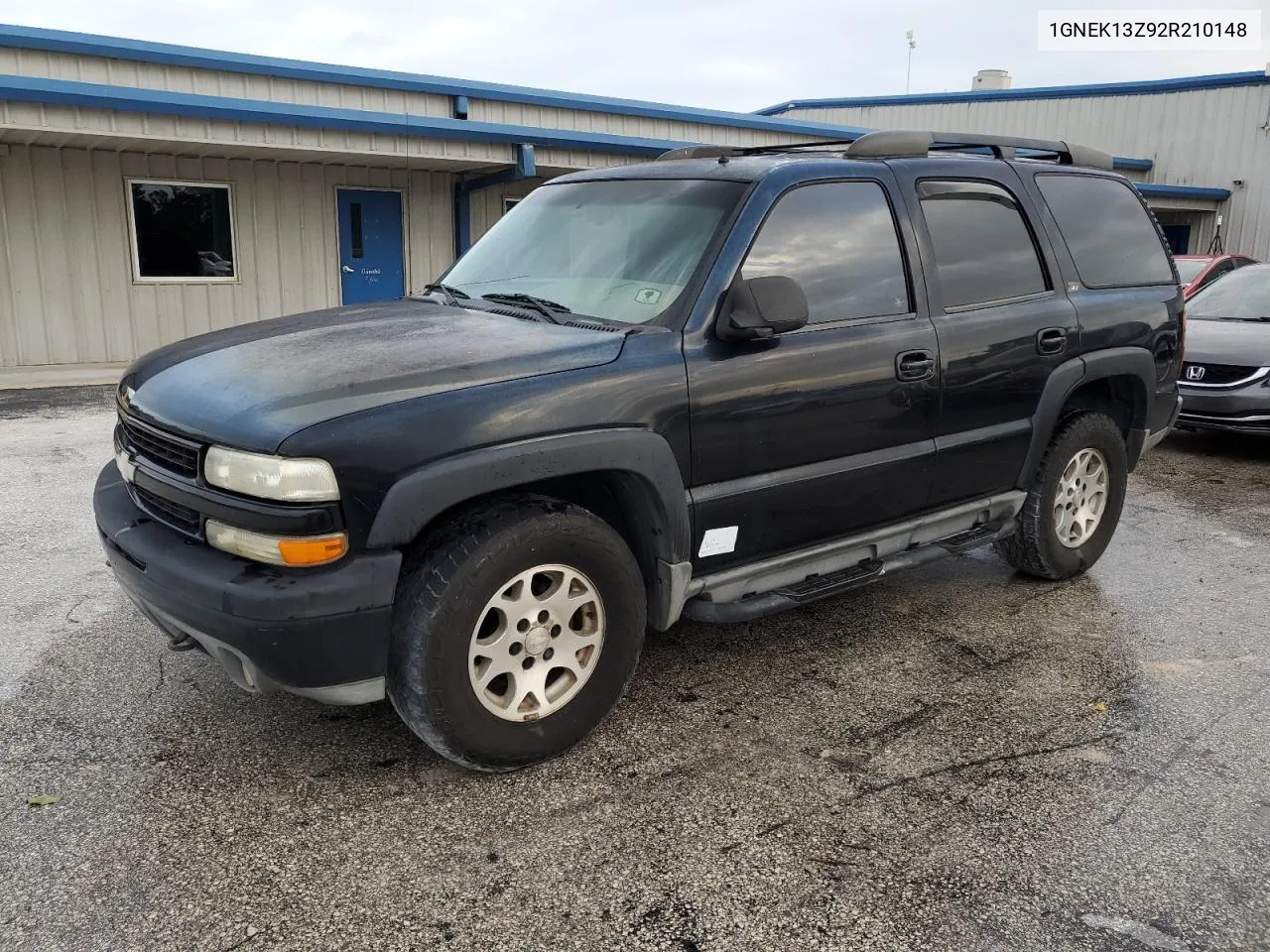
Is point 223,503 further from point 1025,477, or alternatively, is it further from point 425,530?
point 1025,477

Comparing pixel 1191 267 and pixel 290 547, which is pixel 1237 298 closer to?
pixel 1191 267

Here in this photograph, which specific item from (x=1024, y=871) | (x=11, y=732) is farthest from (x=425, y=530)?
(x=1024, y=871)

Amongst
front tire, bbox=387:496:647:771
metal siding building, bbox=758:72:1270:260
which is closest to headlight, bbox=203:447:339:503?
front tire, bbox=387:496:647:771

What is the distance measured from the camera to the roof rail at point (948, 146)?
4039 millimetres

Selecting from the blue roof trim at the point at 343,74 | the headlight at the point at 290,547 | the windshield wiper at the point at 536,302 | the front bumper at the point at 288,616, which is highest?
the blue roof trim at the point at 343,74

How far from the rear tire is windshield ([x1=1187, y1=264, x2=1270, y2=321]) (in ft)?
15.6

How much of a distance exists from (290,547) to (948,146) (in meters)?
3.56

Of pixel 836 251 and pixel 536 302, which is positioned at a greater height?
pixel 836 251

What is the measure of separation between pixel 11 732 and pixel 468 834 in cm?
169

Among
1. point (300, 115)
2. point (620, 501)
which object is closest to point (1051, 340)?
point (620, 501)

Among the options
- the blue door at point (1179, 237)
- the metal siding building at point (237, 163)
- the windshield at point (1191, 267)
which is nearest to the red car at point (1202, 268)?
the windshield at point (1191, 267)

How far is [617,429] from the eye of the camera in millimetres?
3037

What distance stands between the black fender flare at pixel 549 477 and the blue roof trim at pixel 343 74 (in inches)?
397

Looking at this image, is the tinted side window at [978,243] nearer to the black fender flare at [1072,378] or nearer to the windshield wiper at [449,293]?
the black fender flare at [1072,378]
